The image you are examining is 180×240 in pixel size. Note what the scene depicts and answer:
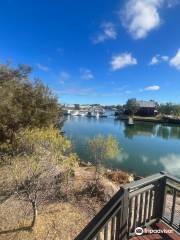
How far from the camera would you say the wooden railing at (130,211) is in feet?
8.49

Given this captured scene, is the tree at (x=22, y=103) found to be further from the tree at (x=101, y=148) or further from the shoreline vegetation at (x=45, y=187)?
the tree at (x=101, y=148)

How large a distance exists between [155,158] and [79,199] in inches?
605

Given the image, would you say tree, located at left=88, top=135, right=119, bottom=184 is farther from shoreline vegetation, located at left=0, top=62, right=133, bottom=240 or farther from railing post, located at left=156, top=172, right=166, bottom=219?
railing post, located at left=156, top=172, right=166, bottom=219

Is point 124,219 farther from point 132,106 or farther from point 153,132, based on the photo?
point 132,106


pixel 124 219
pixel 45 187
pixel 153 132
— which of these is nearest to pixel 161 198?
pixel 124 219

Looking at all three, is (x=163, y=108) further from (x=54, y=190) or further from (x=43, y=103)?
(x=54, y=190)

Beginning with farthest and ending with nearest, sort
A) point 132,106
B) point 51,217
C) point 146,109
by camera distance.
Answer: point 132,106
point 146,109
point 51,217

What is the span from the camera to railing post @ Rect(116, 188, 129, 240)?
275 centimetres

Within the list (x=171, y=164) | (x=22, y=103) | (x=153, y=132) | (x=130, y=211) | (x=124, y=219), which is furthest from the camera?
(x=153, y=132)

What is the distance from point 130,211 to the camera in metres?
3.06

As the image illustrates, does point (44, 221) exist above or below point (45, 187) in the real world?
below

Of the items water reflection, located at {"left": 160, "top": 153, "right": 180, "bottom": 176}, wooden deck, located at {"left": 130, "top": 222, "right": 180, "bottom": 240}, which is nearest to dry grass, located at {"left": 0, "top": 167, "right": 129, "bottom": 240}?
wooden deck, located at {"left": 130, "top": 222, "right": 180, "bottom": 240}

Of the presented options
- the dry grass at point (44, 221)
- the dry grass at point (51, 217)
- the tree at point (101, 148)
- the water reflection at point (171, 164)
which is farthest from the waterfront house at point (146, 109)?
the dry grass at point (44, 221)

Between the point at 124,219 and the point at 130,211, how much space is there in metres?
0.23
